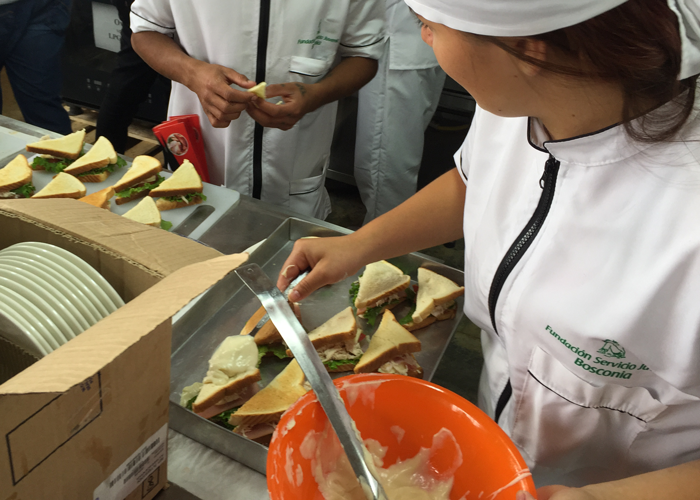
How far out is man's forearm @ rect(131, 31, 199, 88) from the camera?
1.68m

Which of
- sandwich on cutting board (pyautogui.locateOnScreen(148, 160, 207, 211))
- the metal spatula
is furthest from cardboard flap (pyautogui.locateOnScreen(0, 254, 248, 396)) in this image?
sandwich on cutting board (pyautogui.locateOnScreen(148, 160, 207, 211))

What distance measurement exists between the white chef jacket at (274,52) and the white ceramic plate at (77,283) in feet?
4.12

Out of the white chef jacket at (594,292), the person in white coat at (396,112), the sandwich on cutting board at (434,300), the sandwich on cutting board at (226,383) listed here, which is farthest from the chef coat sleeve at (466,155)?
the person in white coat at (396,112)


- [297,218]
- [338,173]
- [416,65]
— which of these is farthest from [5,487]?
[338,173]

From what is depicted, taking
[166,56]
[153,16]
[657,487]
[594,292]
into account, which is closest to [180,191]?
[166,56]

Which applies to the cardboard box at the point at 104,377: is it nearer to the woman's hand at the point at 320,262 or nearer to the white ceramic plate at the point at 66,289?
the white ceramic plate at the point at 66,289

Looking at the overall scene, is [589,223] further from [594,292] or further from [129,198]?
[129,198]

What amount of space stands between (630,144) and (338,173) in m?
2.97

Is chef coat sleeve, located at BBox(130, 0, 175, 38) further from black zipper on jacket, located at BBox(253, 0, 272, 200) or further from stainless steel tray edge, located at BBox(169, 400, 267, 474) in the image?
stainless steel tray edge, located at BBox(169, 400, 267, 474)

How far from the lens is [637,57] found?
0.57 m

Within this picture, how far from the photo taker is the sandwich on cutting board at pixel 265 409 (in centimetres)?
108

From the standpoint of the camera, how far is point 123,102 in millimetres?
2996

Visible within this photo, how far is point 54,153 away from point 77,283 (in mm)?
1393

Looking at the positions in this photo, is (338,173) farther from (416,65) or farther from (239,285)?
(239,285)
